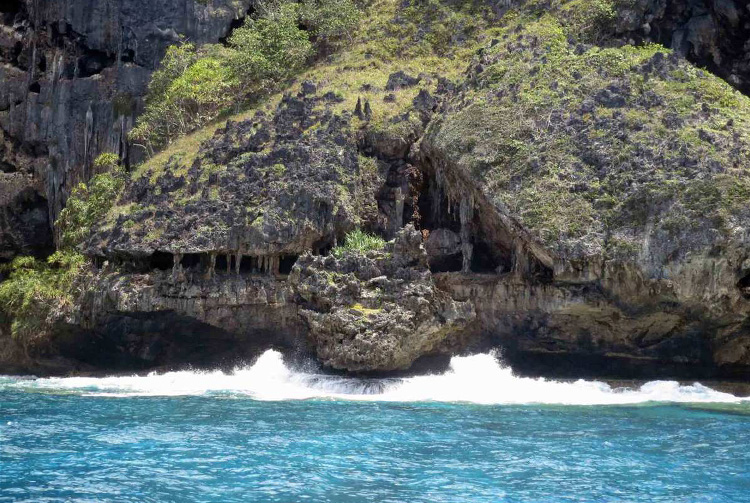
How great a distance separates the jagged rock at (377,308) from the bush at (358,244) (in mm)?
402

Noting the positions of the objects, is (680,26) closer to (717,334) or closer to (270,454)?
(717,334)

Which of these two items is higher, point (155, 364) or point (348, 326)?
point (348, 326)

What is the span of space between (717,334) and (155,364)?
25.7m

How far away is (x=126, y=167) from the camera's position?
1881 inches

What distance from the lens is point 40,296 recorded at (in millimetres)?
38688

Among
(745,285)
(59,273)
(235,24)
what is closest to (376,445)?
(745,285)

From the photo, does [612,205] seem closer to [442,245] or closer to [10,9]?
[442,245]

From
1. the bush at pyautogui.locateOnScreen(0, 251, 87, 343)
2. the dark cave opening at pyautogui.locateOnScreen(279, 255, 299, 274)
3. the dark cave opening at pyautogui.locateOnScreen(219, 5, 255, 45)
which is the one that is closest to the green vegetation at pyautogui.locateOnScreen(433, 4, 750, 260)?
the dark cave opening at pyautogui.locateOnScreen(279, 255, 299, 274)

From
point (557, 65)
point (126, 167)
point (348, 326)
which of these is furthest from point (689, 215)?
point (126, 167)

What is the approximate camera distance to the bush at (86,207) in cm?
4041

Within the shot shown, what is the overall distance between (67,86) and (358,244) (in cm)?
2642

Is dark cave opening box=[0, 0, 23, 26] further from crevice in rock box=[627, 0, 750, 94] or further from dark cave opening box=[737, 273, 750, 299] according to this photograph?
dark cave opening box=[737, 273, 750, 299]

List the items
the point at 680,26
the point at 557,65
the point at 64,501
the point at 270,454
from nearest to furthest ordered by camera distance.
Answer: the point at 64,501 → the point at 270,454 → the point at 557,65 → the point at 680,26

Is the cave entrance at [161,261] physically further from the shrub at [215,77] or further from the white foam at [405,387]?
the shrub at [215,77]
